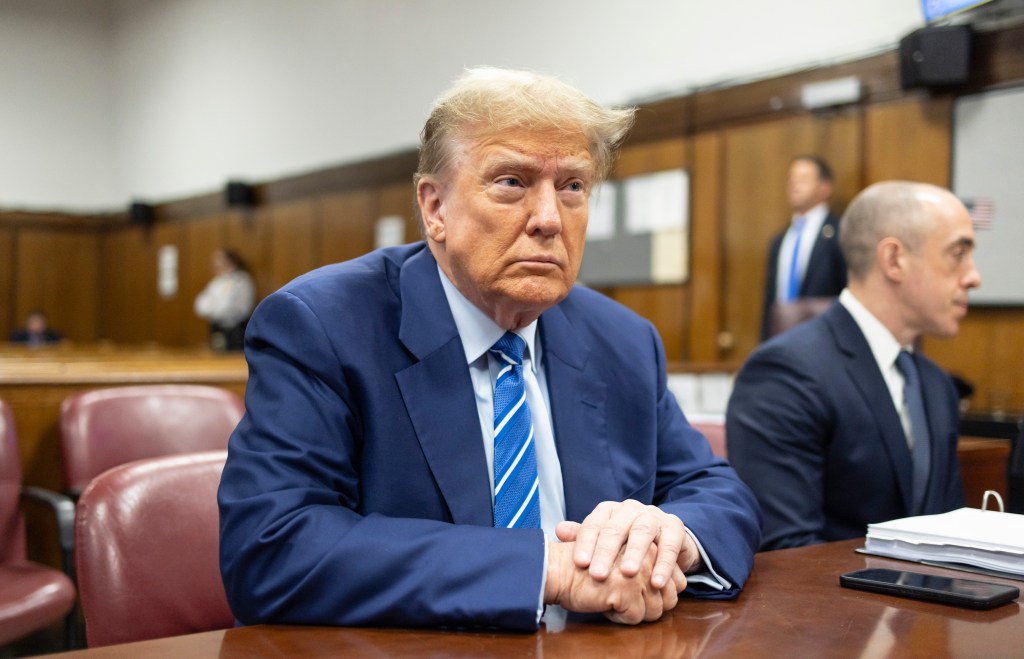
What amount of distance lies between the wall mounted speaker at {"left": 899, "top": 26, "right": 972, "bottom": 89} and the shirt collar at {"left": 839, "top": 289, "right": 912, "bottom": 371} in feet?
11.8

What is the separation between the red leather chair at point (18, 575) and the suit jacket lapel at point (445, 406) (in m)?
1.65

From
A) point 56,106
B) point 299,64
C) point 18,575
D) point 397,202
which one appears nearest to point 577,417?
point 18,575

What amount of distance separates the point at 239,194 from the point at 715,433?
33.5 feet

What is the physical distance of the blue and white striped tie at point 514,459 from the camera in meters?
1.49

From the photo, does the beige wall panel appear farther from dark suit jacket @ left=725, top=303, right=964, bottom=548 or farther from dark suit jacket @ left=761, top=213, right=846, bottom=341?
dark suit jacket @ left=725, top=303, right=964, bottom=548

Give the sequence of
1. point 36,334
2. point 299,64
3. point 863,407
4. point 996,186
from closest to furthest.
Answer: point 863,407 < point 996,186 < point 299,64 < point 36,334

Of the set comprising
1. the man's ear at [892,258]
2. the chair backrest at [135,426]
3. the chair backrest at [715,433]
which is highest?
the man's ear at [892,258]

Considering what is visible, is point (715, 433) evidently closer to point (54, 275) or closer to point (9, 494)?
point (9, 494)

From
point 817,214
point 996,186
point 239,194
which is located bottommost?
point 817,214

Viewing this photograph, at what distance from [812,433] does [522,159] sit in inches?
44.9

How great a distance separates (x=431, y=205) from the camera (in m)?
1.61

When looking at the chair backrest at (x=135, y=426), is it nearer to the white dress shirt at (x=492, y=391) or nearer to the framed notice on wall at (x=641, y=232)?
the white dress shirt at (x=492, y=391)

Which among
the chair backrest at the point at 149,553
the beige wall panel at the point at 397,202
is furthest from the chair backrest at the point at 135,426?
the beige wall panel at the point at 397,202

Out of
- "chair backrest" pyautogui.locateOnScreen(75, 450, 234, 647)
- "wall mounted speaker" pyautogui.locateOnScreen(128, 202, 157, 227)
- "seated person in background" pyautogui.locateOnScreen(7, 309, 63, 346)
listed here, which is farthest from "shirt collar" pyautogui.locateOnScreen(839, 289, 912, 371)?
"wall mounted speaker" pyautogui.locateOnScreen(128, 202, 157, 227)
